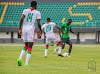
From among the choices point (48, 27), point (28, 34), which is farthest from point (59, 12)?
point (28, 34)

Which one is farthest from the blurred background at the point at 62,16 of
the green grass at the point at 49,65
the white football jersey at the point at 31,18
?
the white football jersey at the point at 31,18

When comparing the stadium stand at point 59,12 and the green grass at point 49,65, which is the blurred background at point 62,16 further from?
the green grass at point 49,65

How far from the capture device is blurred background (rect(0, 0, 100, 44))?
55938 millimetres

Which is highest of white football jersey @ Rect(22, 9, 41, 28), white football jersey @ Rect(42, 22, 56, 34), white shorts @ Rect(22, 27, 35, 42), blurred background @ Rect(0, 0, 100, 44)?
white football jersey @ Rect(22, 9, 41, 28)

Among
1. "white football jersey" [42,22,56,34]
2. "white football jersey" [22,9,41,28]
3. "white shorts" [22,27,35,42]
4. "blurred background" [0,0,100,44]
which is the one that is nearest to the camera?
"white shorts" [22,27,35,42]

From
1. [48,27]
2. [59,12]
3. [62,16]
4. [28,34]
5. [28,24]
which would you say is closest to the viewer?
[28,34]

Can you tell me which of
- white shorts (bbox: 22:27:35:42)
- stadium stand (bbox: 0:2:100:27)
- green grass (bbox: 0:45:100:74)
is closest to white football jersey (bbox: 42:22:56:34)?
green grass (bbox: 0:45:100:74)

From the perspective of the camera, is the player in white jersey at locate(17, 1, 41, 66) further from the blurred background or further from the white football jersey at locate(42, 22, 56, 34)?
the blurred background

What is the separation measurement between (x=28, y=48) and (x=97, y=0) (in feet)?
142

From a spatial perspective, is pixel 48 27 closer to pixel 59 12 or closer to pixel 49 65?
pixel 49 65

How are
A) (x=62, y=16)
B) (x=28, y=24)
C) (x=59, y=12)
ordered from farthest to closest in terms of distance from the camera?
1. (x=59, y=12)
2. (x=62, y=16)
3. (x=28, y=24)

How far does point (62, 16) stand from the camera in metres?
58.3

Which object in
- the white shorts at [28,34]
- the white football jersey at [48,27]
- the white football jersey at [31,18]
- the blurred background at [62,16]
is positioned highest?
the white football jersey at [31,18]

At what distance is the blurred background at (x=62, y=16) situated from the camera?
55.9 metres
